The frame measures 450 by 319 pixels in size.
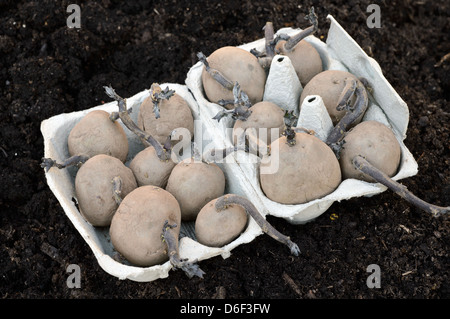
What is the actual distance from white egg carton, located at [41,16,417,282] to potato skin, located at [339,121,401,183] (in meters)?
0.05

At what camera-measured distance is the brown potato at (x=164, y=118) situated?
7.16ft

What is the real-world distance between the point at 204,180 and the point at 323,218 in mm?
511

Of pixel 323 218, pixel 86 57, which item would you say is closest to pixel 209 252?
pixel 323 218

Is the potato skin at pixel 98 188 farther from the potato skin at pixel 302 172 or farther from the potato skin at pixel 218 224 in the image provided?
the potato skin at pixel 302 172

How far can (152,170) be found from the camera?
2086 mm

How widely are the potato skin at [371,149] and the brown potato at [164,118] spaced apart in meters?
0.65

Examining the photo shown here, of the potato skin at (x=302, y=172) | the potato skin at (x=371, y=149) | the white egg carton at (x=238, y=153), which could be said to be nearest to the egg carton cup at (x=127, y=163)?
the white egg carton at (x=238, y=153)

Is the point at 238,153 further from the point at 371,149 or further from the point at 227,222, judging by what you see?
the point at 371,149

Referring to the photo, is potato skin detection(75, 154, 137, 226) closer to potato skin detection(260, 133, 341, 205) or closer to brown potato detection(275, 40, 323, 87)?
potato skin detection(260, 133, 341, 205)

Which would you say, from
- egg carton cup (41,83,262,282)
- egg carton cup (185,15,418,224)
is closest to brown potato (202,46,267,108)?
egg carton cup (185,15,418,224)

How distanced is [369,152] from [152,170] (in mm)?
797

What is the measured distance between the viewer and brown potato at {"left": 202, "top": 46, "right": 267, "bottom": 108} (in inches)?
85.9

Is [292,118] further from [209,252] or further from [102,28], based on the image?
[102,28]

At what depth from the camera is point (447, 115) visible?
253 cm
